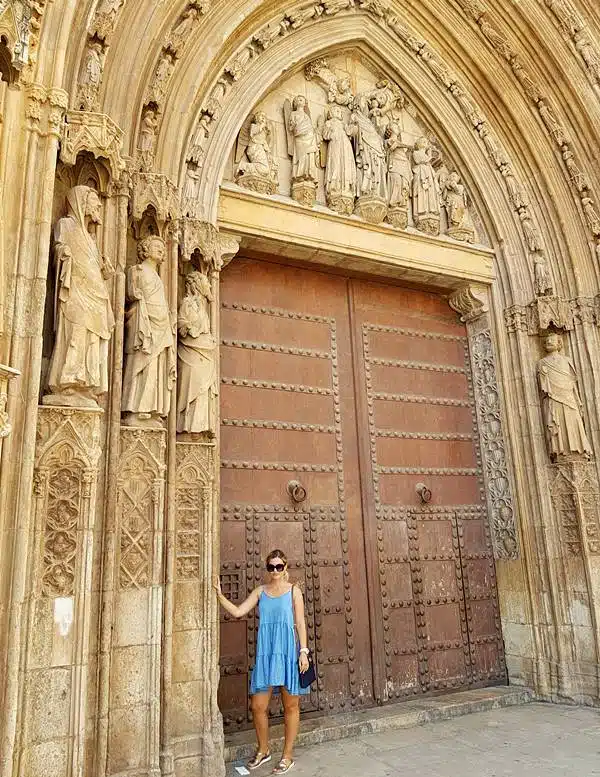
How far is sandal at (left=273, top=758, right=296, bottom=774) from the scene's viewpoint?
4070 millimetres

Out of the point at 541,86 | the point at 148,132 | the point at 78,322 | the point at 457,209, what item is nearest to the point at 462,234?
the point at 457,209

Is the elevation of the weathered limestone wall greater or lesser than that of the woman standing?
greater

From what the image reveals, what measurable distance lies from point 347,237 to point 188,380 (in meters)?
2.41

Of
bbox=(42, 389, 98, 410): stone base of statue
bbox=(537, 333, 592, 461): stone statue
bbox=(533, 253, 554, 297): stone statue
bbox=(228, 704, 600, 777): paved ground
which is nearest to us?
bbox=(42, 389, 98, 410): stone base of statue

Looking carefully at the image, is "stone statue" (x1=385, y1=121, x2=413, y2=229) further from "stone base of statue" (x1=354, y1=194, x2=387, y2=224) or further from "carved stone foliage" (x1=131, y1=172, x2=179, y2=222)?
"carved stone foliage" (x1=131, y1=172, x2=179, y2=222)

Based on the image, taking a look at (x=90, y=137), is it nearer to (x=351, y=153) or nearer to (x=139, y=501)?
(x=139, y=501)

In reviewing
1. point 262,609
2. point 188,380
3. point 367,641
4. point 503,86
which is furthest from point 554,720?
point 503,86

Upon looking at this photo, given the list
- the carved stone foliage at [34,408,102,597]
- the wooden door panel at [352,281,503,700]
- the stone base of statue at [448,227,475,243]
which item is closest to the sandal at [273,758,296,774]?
the wooden door panel at [352,281,503,700]

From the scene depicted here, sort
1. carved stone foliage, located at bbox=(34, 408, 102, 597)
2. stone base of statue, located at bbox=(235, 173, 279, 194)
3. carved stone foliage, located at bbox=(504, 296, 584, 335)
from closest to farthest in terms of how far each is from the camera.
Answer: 1. carved stone foliage, located at bbox=(34, 408, 102, 597)
2. stone base of statue, located at bbox=(235, 173, 279, 194)
3. carved stone foliage, located at bbox=(504, 296, 584, 335)

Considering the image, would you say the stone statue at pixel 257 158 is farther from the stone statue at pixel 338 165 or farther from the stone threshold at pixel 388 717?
the stone threshold at pixel 388 717

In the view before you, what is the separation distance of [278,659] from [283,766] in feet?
2.15

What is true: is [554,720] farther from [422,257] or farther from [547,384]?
[422,257]

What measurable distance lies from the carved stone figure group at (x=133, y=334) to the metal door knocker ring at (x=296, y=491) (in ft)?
4.14

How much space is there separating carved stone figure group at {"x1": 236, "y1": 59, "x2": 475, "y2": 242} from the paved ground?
4.58m
